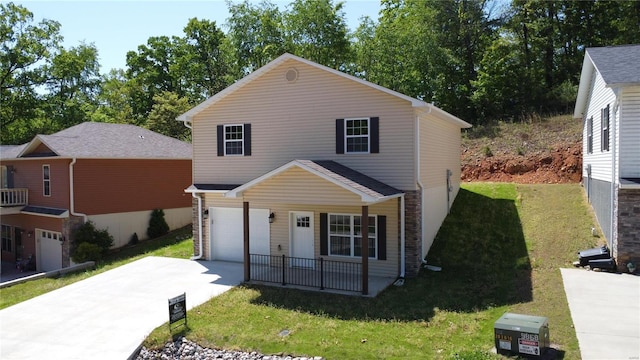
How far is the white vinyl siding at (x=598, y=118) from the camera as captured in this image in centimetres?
1374

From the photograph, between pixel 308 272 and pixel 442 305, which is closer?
pixel 442 305

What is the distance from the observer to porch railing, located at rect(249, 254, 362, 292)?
13305 millimetres

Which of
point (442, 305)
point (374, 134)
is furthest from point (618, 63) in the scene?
point (442, 305)

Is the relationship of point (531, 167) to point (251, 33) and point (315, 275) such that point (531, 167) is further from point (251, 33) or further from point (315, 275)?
point (251, 33)

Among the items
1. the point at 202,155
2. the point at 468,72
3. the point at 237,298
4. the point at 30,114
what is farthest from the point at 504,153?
the point at 30,114

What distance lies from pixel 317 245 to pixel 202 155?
6082 millimetres

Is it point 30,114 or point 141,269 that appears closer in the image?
point 141,269

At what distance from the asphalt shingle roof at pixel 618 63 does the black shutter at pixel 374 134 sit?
21.4ft

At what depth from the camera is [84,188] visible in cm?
1989

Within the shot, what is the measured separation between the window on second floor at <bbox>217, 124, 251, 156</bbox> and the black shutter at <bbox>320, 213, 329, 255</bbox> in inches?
157

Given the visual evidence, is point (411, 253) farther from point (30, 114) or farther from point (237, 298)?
point (30, 114)

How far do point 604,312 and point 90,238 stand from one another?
1902 centimetres

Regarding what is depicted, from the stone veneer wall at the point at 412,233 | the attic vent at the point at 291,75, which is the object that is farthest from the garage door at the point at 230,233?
the stone veneer wall at the point at 412,233

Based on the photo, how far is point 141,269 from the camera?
52.7 feet
